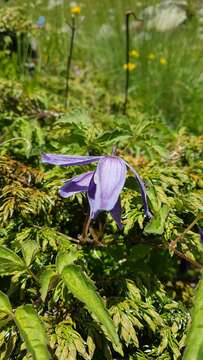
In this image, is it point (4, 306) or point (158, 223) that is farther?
point (158, 223)

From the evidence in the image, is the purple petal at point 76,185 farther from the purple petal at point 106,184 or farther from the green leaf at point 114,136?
the green leaf at point 114,136

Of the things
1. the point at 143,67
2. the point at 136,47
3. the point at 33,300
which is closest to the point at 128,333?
the point at 33,300

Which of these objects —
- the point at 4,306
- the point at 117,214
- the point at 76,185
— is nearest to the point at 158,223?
the point at 117,214

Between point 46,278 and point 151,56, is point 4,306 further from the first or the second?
point 151,56

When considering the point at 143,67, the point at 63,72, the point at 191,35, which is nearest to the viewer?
the point at 63,72

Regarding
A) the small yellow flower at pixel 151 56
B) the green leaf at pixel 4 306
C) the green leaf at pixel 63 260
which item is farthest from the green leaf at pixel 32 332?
the small yellow flower at pixel 151 56

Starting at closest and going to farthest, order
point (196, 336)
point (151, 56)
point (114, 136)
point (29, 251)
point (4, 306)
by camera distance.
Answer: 1. point (196, 336)
2. point (4, 306)
3. point (29, 251)
4. point (114, 136)
5. point (151, 56)

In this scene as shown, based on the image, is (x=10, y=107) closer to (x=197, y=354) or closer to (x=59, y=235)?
(x=59, y=235)
